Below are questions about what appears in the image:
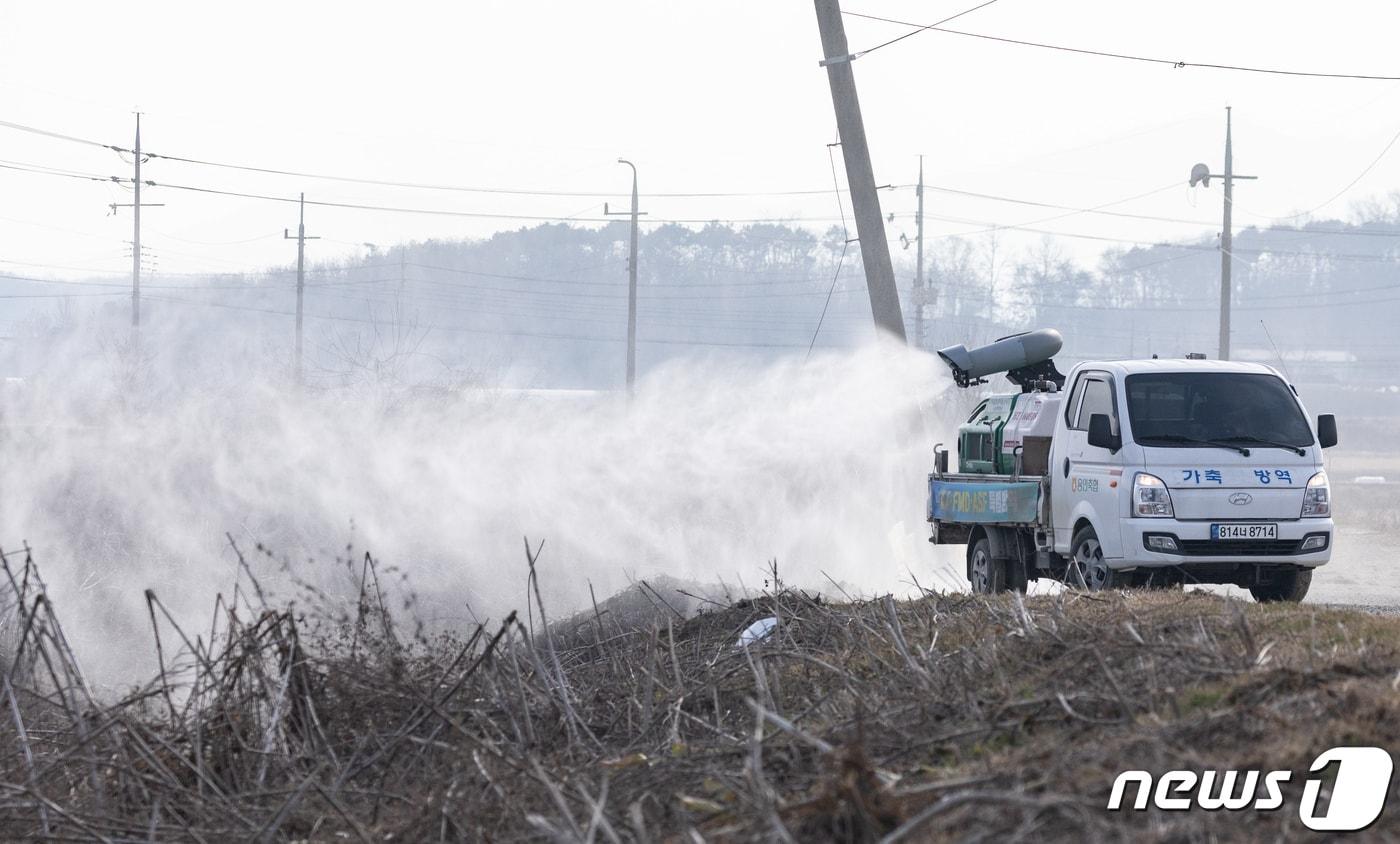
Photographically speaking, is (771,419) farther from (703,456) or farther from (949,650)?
(949,650)

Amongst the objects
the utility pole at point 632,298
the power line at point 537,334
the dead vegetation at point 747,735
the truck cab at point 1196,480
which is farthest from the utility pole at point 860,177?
the power line at point 537,334

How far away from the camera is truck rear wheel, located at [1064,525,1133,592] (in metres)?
12.8

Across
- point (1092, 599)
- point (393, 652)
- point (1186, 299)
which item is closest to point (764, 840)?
point (393, 652)

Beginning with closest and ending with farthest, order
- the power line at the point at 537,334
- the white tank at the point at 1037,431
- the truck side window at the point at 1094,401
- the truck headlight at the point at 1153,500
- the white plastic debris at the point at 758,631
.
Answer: the white plastic debris at the point at 758,631, the truck headlight at the point at 1153,500, the truck side window at the point at 1094,401, the white tank at the point at 1037,431, the power line at the point at 537,334

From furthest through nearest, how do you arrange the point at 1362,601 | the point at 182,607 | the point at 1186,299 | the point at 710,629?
the point at 1186,299 < the point at 182,607 < the point at 1362,601 < the point at 710,629

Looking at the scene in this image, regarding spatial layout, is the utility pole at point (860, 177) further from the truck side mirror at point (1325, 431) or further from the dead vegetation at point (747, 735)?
the dead vegetation at point (747, 735)

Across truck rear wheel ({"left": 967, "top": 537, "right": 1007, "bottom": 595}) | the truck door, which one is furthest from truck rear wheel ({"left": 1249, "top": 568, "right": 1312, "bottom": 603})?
truck rear wheel ({"left": 967, "top": 537, "right": 1007, "bottom": 595})

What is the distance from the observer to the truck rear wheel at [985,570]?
14820 millimetres

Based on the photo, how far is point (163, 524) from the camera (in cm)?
2339

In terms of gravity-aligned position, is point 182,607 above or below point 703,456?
below

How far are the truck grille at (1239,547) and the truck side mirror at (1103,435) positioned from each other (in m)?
1.02

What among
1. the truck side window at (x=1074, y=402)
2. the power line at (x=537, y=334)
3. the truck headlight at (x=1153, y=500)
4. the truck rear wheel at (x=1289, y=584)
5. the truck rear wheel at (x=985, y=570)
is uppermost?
the power line at (x=537, y=334)

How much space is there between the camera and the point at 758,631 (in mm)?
9781

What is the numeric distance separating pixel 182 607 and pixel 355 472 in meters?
4.80
